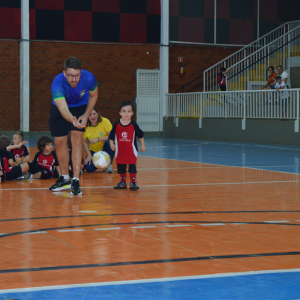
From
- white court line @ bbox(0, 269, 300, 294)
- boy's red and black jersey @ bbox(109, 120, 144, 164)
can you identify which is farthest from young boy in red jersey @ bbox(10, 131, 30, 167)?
white court line @ bbox(0, 269, 300, 294)

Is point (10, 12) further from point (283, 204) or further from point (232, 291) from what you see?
point (232, 291)

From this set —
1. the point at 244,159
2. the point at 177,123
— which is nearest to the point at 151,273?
the point at 244,159

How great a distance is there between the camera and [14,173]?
9.06 meters

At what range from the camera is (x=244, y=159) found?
1339cm

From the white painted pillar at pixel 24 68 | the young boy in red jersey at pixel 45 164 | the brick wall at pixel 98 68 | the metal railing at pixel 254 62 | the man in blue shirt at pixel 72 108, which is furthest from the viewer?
the metal railing at pixel 254 62

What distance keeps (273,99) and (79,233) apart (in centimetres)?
1565

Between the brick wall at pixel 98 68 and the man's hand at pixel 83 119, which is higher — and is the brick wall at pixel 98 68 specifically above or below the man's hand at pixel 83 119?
above

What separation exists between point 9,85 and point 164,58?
707 centimetres

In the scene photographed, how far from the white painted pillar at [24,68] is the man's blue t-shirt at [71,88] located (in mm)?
17826

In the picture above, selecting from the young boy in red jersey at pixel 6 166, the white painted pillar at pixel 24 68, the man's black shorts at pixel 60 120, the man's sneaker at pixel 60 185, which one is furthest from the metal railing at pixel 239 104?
the man's sneaker at pixel 60 185

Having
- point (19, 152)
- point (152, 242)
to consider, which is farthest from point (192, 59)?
point (152, 242)

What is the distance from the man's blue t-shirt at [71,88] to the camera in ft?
24.4

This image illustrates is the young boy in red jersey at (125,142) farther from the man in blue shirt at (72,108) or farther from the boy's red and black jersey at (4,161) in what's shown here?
the boy's red and black jersey at (4,161)

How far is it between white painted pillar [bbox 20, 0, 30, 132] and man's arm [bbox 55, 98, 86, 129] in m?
18.1
